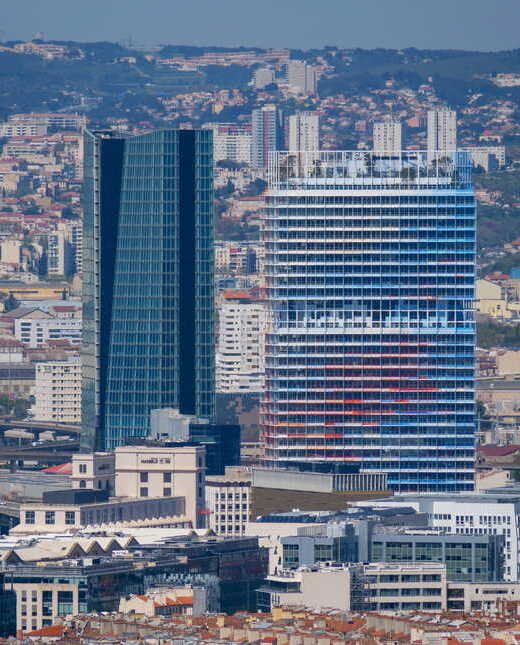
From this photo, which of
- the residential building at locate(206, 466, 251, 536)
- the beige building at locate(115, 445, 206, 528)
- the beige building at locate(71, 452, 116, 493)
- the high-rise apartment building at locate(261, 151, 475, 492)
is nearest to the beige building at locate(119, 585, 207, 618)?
the residential building at locate(206, 466, 251, 536)

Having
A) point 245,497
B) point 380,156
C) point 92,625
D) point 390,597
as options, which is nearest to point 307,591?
point 390,597

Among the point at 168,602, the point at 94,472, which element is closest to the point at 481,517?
the point at 168,602

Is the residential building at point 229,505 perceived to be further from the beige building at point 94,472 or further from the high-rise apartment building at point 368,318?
the beige building at point 94,472

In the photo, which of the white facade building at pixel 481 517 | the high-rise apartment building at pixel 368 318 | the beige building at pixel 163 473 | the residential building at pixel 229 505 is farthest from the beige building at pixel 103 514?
the white facade building at pixel 481 517

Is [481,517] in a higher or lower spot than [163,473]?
lower

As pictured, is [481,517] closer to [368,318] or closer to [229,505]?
[229,505]

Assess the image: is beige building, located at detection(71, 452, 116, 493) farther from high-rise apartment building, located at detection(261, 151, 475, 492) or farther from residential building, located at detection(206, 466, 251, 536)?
high-rise apartment building, located at detection(261, 151, 475, 492)
